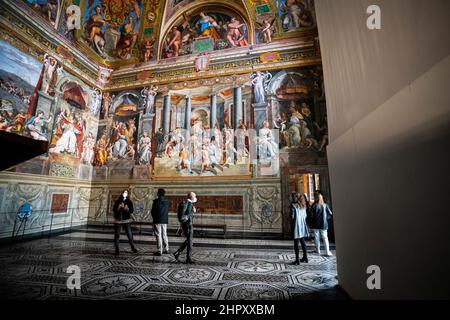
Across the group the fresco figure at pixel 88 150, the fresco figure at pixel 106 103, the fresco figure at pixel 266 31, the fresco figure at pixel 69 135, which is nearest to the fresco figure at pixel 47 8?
the fresco figure at pixel 106 103

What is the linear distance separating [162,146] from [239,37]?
6643mm

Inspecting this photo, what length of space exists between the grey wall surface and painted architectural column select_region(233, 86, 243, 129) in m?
6.45

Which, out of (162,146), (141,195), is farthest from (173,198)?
(162,146)

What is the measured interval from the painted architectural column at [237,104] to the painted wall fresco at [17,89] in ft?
25.7

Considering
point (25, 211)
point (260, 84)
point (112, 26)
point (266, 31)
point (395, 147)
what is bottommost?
point (25, 211)

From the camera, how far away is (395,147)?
6.68 ft

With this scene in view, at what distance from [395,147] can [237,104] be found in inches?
333

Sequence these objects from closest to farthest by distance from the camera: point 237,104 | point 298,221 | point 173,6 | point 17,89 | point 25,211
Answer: point 298,221 < point 17,89 < point 25,211 < point 237,104 < point 173,6

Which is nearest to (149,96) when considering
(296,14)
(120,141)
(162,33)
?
(120,141)

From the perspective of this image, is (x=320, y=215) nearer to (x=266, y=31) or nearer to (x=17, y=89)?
(x=266, y=31)

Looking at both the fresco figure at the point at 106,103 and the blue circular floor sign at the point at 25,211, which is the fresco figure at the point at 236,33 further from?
the blue circular floor sign at the point at 25,211

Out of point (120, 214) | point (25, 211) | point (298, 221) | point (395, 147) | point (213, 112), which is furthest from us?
point (213, 112)

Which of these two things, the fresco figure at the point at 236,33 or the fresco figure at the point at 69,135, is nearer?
the fresco figure at the point at 69,135

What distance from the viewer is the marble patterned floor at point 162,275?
10.5 ft
